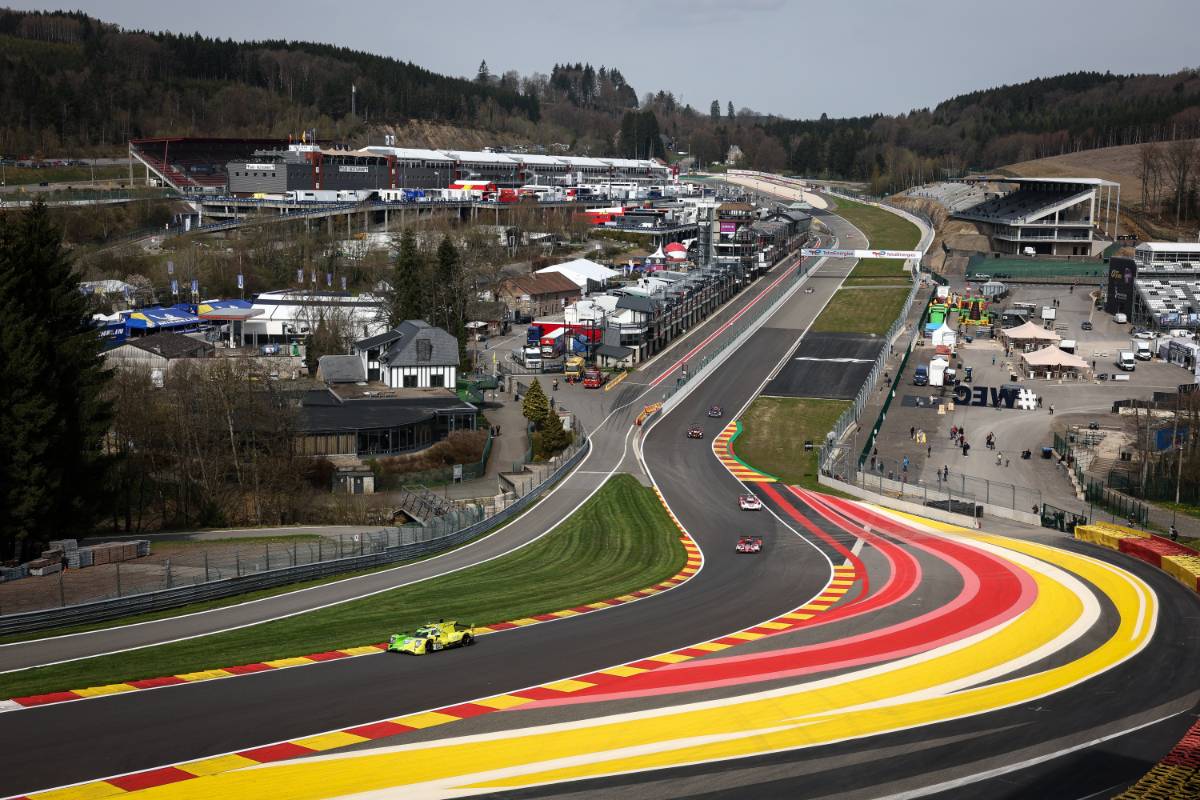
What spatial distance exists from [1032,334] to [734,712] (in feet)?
277

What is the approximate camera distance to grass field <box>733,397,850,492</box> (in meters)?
65.6

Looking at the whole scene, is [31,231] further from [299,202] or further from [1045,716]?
[299,202]

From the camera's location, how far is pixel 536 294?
386 ft

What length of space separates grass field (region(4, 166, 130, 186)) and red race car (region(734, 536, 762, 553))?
5723 inches

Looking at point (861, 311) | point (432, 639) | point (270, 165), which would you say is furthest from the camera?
point (270, 165)

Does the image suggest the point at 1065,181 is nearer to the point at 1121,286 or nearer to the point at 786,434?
the point at 1121,286

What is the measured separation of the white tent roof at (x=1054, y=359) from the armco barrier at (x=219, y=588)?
58178mm

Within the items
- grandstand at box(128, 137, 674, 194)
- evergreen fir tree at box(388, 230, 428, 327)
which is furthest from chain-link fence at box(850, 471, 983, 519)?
grandstand at box(128, 137, 674, 194)

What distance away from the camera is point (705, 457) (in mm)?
67312

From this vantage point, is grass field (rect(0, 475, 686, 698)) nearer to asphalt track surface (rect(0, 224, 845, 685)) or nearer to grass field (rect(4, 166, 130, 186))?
asphalt track surface (rect(0, 224, 845, 685))

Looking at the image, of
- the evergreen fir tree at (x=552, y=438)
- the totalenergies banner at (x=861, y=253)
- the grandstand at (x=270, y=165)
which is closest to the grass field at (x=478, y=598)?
the evergreen fir tree at (x=552, y=438)

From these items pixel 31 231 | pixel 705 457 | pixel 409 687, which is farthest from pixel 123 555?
pixel 705 457

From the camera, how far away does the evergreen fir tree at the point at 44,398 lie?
124 feet

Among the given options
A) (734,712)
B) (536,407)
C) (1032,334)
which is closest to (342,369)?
(536,407)
